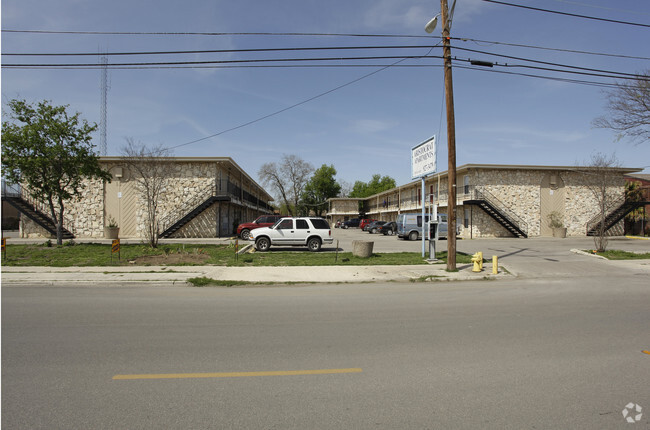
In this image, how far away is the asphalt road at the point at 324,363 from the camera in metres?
3.20

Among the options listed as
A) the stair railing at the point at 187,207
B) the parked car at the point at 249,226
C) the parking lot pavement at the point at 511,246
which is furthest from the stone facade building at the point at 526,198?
the stair railing at the point at 187,207

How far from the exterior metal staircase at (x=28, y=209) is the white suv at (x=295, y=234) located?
19.2 meters

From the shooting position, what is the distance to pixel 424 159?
1639cm

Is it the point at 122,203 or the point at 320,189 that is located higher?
the point at 320,189

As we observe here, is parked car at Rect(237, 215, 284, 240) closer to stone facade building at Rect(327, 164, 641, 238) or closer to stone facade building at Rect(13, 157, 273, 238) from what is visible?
stone facade building at Rect(13, 157, 273, 238)

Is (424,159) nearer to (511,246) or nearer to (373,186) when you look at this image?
(511,246)

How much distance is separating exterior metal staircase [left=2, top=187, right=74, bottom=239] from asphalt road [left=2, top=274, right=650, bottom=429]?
24360 mm

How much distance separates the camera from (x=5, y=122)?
1823 centimetres

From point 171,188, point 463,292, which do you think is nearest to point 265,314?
point 463,292

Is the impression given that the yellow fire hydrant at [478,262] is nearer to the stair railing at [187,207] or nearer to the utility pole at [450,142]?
the utility pole at [450,142]

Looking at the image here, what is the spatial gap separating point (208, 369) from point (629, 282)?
1271cm

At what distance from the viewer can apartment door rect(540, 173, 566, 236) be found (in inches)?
1316

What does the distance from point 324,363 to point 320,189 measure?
3222 inches

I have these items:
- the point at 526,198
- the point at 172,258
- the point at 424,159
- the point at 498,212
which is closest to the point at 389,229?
the point at 498,212
